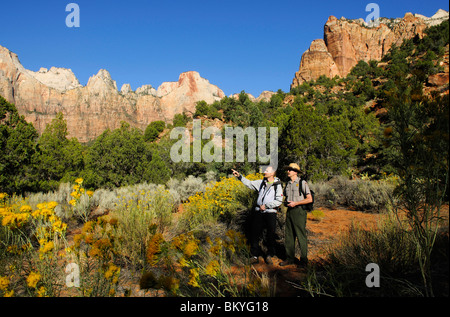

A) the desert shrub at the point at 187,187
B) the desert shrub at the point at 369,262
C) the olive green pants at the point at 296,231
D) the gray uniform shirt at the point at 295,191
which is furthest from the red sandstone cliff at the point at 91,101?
the desert shrub at the point at 369,262

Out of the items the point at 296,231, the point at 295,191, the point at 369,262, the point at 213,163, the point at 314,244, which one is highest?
the point at 213,163

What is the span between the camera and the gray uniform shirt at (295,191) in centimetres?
349

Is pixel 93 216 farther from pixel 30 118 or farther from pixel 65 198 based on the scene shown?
pixel 30 118

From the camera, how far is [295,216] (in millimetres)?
3502

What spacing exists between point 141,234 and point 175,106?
8396 centimetres

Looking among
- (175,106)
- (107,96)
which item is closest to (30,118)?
(107,96)

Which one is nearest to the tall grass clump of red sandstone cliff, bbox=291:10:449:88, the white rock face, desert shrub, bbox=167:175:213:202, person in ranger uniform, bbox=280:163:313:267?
person in ranger uniform, bbox=280:163:313:267

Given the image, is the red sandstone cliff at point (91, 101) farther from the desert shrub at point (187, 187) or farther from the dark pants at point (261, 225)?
the dark pants at point (261, 225)

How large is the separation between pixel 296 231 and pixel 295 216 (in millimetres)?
220

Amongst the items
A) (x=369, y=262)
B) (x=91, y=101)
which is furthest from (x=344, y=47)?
(x=91, y=101)

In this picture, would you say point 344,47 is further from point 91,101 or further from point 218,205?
point 91,101

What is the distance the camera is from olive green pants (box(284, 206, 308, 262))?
133 inches

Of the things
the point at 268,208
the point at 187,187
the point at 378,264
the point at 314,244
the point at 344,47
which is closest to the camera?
the point at 378,264

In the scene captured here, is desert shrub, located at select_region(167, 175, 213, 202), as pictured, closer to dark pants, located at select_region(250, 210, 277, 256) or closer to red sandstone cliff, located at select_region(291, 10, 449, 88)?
dark pants, located at select_region(250, 210, 277, 256)
